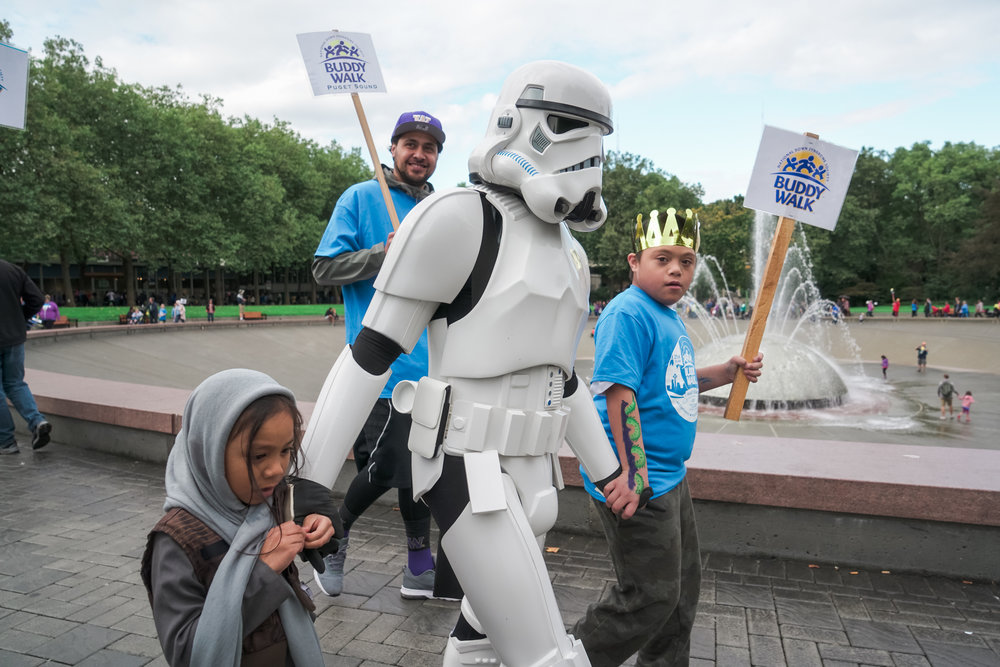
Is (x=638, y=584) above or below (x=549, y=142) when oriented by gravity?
below

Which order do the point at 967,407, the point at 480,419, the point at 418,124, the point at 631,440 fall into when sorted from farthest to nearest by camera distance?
1. the point at 967,407
2. the point at 418,124
3. the point at 631,440
4. the point at 480,419

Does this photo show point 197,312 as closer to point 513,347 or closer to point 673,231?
point 673,231

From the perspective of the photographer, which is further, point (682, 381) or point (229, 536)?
point (682, 381)

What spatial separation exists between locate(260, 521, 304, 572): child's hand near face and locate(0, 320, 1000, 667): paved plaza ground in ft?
5.21

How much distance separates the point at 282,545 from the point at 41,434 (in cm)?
605

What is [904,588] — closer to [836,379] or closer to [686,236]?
[686,236]

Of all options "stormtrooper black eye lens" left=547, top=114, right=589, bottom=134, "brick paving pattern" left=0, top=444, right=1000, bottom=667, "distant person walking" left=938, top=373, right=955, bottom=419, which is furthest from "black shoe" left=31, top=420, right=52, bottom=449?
"distant person walking" left=938, top=373, right=955, bottom=419

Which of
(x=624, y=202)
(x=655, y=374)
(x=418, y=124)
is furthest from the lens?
(x=624, y=202)

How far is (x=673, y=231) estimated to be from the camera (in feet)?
8.84

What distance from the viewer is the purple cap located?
3416 millimetres

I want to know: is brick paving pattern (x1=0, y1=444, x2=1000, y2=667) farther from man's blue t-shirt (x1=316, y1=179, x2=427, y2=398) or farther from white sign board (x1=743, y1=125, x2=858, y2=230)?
white sign board (x1=743, y1=125, x2=858, y2=230)

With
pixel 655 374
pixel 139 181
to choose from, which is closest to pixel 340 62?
pixel 655 374

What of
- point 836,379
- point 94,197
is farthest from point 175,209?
point 836,379

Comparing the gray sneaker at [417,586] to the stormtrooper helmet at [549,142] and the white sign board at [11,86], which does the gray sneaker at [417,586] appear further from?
the white sign board at [11,86]
